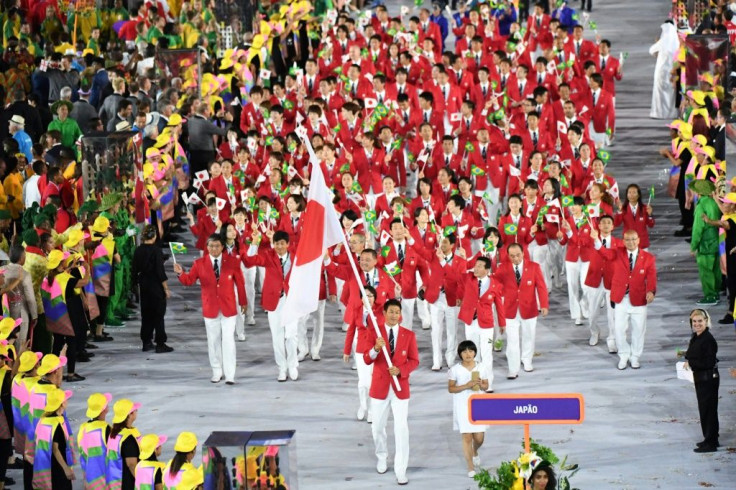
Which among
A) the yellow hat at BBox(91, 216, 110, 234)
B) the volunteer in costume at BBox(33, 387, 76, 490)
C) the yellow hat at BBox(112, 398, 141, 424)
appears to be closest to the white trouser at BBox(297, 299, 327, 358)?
the yellow hat at BBox(91, 216, 110, 234)

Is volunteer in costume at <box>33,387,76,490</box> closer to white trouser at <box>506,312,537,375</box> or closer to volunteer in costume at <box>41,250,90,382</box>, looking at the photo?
volunteer in costume at <box>41,250,90,382</box>

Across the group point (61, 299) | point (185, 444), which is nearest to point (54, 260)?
point (61, 299)

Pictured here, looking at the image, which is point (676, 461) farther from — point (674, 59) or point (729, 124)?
point (674, 59)

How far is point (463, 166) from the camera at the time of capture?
23984mm

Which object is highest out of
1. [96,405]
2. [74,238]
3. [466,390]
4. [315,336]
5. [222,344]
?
[74,238]

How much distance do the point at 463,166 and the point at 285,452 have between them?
40.4ft

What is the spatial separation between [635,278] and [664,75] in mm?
10486

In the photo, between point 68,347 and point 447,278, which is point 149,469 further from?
point 447,278

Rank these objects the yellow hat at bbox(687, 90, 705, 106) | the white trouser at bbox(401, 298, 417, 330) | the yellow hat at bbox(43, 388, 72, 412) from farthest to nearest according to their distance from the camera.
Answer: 1. the yellow hat at bbox(687, 90, 705, 106)
2. the white trouser at bbox(401, 298, 417, 330)
3. the yellow hat at bbox(43, 388, 72, 412)

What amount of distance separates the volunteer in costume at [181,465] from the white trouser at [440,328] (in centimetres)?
609

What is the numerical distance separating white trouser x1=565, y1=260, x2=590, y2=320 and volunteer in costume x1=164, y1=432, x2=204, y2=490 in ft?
26.4

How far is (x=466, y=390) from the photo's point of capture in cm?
1623

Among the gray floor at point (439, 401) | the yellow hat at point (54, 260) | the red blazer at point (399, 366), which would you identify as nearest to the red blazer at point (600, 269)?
the gray floor at point (439, 401)

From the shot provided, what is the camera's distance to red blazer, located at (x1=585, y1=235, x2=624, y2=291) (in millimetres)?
19797
